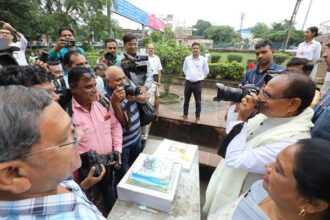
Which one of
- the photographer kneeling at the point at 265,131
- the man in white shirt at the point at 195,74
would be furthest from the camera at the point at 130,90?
the man in white shirt at the point at 195,74

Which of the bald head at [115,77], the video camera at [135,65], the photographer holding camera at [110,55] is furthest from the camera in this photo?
the photographer holding camera at [110,55]

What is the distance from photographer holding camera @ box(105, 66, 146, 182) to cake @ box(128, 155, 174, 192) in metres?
0.62

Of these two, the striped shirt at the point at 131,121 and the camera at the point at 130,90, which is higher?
the camera at the point at 130,90

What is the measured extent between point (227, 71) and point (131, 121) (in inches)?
325

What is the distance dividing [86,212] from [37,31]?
17.5 m

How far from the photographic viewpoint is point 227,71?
9711 millimetres

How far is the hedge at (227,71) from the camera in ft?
31.4

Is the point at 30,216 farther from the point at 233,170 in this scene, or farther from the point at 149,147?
the point at 149,147

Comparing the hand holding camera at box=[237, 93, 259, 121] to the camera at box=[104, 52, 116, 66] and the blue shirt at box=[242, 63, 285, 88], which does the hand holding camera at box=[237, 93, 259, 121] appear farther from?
the camera at box=[104, 52, 116, 66]

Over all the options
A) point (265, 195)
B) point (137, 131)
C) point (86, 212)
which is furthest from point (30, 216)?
point (137, 131)

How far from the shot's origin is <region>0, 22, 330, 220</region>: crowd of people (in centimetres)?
75

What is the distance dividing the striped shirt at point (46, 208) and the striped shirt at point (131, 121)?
1434 mm

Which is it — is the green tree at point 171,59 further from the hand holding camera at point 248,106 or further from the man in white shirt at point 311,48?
the hand holding camera at point 248,106

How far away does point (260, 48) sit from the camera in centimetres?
313
